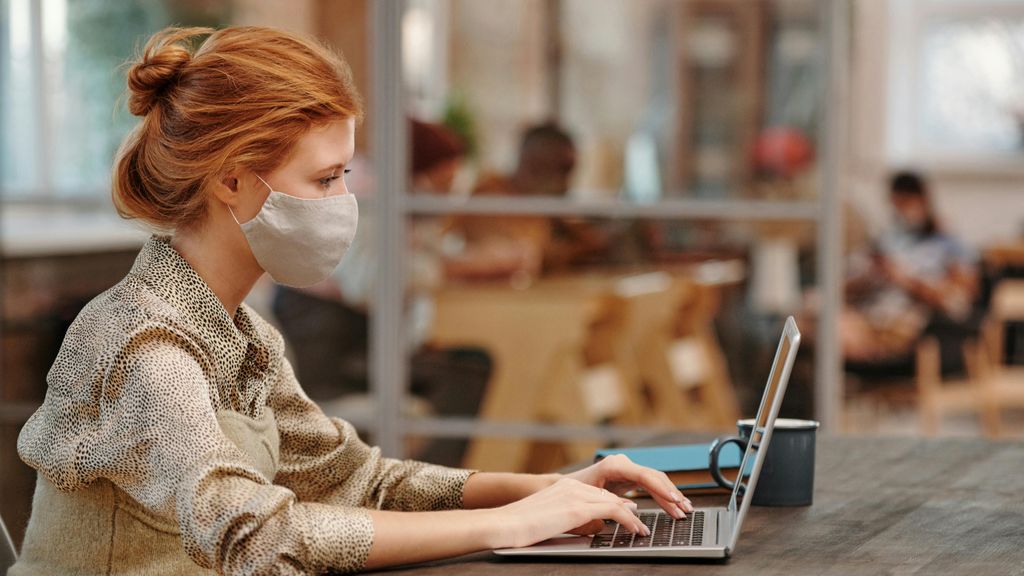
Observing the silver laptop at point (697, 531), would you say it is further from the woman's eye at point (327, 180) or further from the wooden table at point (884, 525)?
the woman's eye at point (327, 180)

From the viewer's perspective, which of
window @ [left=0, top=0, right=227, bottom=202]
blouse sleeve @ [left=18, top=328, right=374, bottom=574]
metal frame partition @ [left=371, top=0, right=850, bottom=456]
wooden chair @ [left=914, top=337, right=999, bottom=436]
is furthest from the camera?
wooden chair @ [left=914, top=337, right=999, bottom=436]

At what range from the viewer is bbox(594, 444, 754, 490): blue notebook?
1.65 meters

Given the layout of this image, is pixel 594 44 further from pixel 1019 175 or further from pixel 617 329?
pixel 1019 175

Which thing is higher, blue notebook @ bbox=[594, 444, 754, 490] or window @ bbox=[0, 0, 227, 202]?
window @ bbox=[0, 0, 227, 202]

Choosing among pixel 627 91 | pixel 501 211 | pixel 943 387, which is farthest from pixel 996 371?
pixel 501 211

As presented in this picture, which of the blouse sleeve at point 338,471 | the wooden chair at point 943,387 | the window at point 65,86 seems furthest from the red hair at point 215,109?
the wooden chair at point 943,387

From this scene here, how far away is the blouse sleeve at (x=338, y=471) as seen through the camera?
161 cm

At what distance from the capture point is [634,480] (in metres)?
1.49

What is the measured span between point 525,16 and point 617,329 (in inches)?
36.7

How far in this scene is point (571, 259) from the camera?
3953 millimetres

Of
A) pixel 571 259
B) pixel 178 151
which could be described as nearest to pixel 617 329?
pixel 571 259

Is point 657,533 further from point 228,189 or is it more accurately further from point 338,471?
point 228,189

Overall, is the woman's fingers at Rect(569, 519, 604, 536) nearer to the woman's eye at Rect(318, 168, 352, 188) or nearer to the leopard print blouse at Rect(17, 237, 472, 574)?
the leopard print blouse at Rect(17, 237, 472, 574)

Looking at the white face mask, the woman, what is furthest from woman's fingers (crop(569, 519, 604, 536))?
the white face mask
